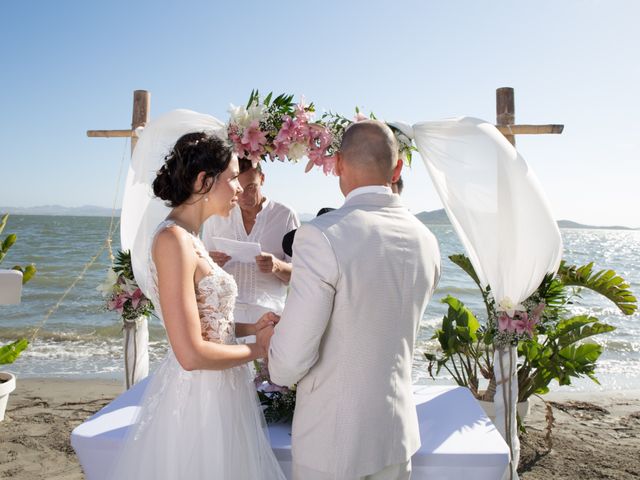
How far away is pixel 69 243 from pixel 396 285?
32.3m

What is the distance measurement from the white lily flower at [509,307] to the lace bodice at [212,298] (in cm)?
242

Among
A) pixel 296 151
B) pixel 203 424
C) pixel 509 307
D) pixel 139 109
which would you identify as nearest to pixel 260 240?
pixel 296 151

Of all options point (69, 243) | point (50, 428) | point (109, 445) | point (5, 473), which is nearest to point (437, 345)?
point (50, 428)

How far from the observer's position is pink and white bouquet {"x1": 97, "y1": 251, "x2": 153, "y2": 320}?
4.69 meters

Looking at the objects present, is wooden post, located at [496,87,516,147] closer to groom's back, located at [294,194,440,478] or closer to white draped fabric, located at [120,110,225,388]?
white draped fabric, located at [120,110,225,388]

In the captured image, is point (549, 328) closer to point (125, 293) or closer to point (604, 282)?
point (604, 282)

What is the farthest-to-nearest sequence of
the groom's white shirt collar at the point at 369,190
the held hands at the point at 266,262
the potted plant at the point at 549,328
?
the potted plant at the point at 549,328 < the held hands at the point at 266,262 < the groom's white shirt collar at the point at 369,190

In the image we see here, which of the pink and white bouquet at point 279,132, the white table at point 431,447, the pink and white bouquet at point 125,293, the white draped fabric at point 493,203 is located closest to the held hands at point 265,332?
the white table at point 431,447

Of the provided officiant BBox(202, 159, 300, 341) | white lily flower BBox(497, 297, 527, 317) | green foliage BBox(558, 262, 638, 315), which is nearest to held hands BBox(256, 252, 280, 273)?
officiant BBox(202, 159, 300, 341)

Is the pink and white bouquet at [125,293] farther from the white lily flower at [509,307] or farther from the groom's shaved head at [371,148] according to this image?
the groom's shaved head at [371,148]

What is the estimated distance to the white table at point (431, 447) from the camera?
116 inches

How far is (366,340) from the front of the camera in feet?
6.53

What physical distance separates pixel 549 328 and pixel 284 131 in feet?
8.55

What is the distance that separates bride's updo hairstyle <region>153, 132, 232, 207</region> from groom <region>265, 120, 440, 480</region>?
58 cm
